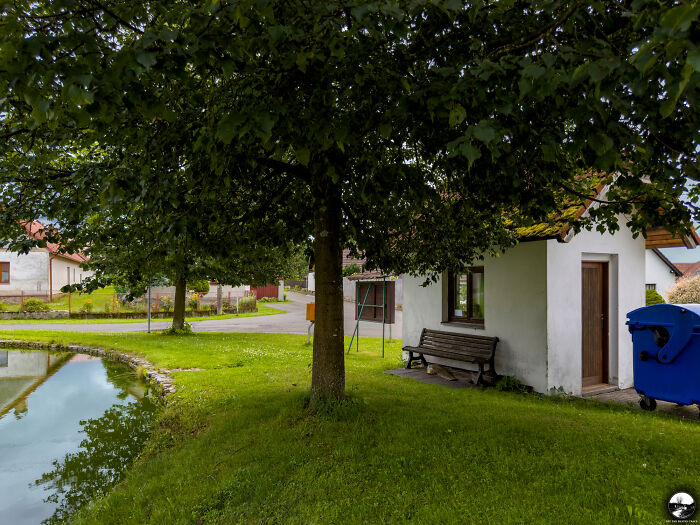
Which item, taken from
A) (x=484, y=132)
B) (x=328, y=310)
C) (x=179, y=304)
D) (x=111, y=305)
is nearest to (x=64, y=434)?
(x=328, y=310)

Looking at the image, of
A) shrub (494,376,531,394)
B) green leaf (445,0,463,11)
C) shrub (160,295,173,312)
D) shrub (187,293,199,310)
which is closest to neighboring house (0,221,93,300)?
shrub (160,295,173,312)

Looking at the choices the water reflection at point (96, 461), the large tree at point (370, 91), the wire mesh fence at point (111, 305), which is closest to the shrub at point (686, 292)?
the large tree at point (370, 91)

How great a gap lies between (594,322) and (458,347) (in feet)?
9.10

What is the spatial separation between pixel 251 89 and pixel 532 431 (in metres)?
4.84

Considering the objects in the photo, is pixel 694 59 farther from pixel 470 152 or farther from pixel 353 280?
pixel 353 280

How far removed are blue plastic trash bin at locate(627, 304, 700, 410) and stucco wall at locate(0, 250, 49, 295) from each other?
33.1 metres

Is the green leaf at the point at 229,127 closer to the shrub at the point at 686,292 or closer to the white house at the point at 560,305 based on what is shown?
the white house at the point at 560,305

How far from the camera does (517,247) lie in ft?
27.2

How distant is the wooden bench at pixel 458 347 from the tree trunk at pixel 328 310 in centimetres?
371

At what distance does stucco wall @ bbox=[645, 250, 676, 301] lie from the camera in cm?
2818

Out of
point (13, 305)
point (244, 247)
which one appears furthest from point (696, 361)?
point (13, 305)

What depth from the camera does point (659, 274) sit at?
2886cm

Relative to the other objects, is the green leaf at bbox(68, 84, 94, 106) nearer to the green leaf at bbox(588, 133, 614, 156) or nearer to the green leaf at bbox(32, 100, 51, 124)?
the green leaf at bbox(32, 100, 51, 124)

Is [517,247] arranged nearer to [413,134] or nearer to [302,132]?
[413,134]
